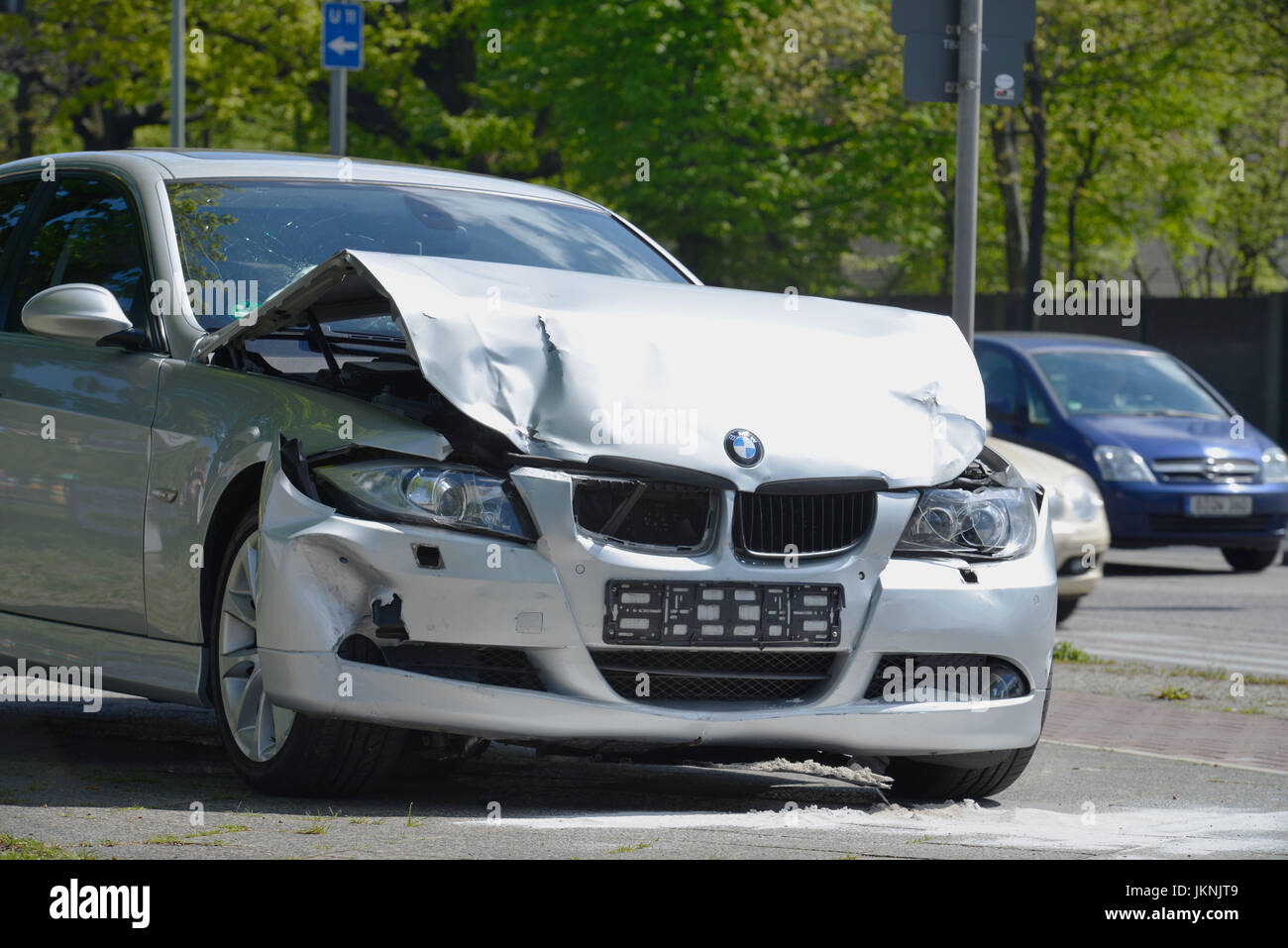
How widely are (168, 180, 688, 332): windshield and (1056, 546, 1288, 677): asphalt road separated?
4.68 metres

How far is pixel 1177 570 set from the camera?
17.2 metres

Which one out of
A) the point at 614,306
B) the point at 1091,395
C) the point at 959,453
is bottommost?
the point at 1091,395

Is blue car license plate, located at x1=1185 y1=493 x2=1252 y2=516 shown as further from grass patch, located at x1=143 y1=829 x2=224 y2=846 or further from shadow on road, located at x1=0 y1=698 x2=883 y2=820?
grass patch, located at x1=143 y1=829 x2=224 y2=846

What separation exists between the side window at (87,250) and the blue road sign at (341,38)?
469 inches

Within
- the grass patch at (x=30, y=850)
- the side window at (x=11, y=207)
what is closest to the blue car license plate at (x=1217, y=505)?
the side window at (x=11, y=207)

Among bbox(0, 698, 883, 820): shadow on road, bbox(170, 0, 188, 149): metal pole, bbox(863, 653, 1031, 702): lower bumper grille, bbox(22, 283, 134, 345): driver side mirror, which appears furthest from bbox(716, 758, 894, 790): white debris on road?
bbox(170, 0, 188, 149): metal pole

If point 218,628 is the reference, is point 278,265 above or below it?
above

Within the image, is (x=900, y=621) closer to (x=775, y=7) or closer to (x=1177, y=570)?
(x=1177, y=570)

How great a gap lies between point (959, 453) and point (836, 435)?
409mm
